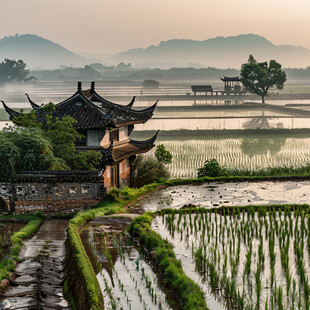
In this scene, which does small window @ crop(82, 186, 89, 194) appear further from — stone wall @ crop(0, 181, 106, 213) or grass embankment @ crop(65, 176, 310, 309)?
grass embankment @ crop(65, 176, 310, 309)

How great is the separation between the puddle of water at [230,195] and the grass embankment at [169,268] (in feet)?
13.2

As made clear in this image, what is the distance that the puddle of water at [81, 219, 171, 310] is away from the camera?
1154 centimetres

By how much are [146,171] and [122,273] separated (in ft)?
46.2

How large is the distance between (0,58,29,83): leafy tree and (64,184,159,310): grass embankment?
87.5 metres

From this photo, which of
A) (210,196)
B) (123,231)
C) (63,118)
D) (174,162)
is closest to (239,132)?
(174,162)

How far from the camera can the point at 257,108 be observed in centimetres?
6906

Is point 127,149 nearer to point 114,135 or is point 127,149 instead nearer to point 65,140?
point 114,135

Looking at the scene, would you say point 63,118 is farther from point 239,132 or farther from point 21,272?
point 239,132

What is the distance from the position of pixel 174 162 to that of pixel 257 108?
38728mm

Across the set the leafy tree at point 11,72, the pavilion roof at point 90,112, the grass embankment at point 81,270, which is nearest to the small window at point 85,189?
the grass embankment at point 81,270

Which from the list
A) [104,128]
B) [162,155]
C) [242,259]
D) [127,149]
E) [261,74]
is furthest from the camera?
[261,74]

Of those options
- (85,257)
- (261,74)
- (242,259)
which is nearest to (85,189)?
(85,257)

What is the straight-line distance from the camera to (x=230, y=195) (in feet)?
78.4

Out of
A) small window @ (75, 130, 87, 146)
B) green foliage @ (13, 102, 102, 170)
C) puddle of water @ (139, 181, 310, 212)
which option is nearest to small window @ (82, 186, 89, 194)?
green foliage @ (13, 102, 102, 170)
